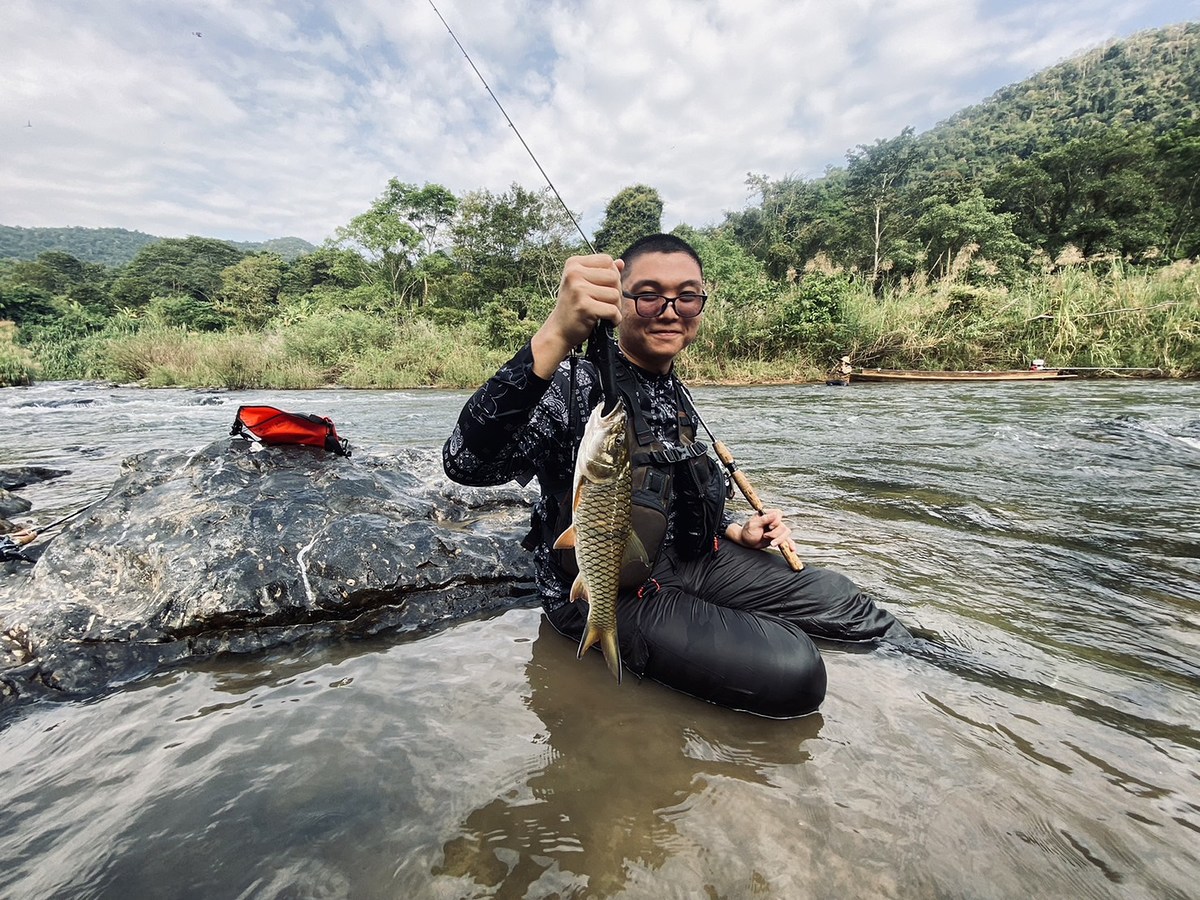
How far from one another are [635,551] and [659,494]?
323mm

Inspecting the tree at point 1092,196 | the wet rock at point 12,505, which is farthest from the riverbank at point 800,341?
the wet rock at point 12,505

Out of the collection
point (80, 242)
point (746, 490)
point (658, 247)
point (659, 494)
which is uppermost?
point (80, 242)

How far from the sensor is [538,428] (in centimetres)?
253

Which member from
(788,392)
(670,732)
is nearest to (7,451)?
(670,732)

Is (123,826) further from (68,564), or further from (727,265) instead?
(727,265)

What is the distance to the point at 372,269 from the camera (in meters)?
44.2

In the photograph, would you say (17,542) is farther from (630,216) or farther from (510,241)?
(630,216)

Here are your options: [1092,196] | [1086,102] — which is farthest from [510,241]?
[1086,102]

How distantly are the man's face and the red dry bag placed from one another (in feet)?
9.41

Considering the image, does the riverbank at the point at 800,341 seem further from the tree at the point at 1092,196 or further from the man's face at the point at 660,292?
the man's face at the point at 660,292

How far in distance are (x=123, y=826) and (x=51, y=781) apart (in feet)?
1.54

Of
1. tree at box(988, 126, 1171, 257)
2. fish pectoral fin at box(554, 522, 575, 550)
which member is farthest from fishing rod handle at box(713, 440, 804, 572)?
tree at box(988, 126, 1171, 257)

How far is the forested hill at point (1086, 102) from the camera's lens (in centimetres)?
6494

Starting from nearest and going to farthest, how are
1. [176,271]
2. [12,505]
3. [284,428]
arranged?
[284,428]
[12,505]
[176,271]
